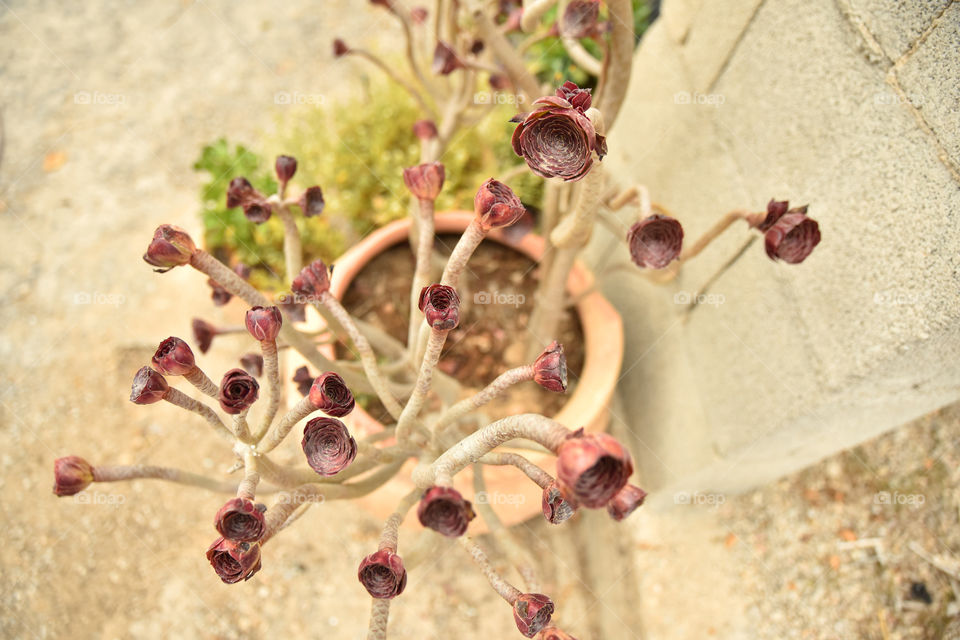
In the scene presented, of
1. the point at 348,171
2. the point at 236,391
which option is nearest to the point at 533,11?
the point at 236,391

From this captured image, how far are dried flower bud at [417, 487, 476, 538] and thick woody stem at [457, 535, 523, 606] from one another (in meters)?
0.08

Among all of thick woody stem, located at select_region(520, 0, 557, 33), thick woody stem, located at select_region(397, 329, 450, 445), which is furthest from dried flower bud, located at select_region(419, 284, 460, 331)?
thick woody stem, located at select_region(520, 0, 557, 33)

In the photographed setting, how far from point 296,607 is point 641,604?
0.96 m

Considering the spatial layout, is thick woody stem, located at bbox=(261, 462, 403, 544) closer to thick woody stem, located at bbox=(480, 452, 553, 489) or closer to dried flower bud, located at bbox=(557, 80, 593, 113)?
thick woody stem, located at bbox=(480, 452, 553, 489)

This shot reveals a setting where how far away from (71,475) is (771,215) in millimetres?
1173

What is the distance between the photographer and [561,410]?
158 cm

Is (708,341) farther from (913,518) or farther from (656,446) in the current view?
(913,518)

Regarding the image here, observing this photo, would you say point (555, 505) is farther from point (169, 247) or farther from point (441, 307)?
point (169, 247)

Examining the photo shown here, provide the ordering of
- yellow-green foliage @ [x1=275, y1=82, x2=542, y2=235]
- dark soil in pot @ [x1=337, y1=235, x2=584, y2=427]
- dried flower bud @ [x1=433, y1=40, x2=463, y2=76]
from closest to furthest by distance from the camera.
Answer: dried flower bud @ [x1=433, y1=40, x2=463, y2=76] → dark soil in pot @ [x1=337, y1=235, x2=584, y2=427] → yellow-green foliage @ [x1=275, y1=82, x2=542, y2=235]

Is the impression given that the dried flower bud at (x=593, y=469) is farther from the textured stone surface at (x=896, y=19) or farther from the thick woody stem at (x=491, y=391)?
the textured stone surface at (x=896, y=19)

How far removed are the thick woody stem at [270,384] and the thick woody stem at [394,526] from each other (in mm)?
226

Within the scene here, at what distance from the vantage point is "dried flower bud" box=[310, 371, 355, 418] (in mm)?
815

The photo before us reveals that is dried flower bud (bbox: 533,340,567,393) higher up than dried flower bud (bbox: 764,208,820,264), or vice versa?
dried flower bud (bbox: 764,208,820,264)

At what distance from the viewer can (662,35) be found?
187 centimetres
